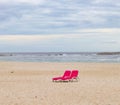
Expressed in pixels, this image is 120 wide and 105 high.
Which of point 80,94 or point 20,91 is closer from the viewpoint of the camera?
point 80,94

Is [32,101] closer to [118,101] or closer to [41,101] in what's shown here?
[41,101]

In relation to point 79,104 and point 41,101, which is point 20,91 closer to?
point 41,101

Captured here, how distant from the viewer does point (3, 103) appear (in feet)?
36.5

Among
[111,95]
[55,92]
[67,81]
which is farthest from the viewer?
[67,81]

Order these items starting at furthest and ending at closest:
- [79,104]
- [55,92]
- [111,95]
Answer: [55,92] < [111,95] < [79,104]

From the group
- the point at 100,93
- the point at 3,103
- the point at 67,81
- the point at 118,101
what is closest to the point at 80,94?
the point at 100,93

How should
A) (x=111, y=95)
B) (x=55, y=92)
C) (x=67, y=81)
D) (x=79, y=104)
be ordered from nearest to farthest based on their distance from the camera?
(x=79, y=104)
(x=111, y=95)
(x=55, y=92)
(x=67, y=81)

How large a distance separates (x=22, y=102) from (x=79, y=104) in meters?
1.97

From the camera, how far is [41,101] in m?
11.4

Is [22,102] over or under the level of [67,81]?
over

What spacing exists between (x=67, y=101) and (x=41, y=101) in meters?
0.90

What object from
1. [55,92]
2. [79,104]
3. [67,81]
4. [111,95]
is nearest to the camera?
[79,104]

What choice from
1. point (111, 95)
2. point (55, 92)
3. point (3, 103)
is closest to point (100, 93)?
point (111, 95)

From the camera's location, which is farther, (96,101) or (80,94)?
(80,94)
